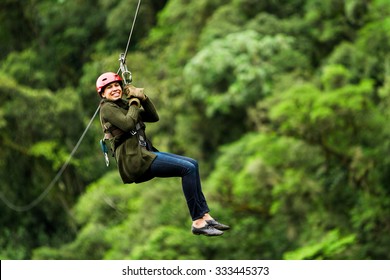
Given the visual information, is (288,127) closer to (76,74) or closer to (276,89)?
(276,89)

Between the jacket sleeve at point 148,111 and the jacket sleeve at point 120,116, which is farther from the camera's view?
the jacket sleeve at point 148,111

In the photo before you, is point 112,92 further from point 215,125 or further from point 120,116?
point 215,125

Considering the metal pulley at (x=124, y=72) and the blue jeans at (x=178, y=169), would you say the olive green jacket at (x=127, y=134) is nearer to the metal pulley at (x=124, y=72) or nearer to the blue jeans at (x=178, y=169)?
the blue jeans at (x=178, y=169)

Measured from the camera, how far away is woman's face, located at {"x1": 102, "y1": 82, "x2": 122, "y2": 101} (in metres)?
4.81

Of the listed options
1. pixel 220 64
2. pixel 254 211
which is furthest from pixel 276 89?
pixel 254 211

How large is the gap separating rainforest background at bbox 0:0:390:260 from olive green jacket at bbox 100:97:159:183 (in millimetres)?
6945

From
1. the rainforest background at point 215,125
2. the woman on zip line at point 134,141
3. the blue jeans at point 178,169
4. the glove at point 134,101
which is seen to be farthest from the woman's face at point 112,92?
the rainforest background at point 215,125

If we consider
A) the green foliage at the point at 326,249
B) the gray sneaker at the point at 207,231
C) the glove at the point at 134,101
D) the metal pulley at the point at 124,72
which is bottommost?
the gray sneaker at the point at 207,231

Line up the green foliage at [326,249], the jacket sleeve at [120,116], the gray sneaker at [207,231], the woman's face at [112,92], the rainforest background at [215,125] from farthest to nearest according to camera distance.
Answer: the rainforest background at [215,125], the green foliage at [326,249], the gray sneaker at [207,231], the woman's face at [112,92], the jacket sleeve at [120,116]

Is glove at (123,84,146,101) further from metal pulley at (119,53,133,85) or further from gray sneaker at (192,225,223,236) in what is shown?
gray sneaker at (192,225,223,236)

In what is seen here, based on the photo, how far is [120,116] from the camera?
15.5ft

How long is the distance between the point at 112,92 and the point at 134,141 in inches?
11.2

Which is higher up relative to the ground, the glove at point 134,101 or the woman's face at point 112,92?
the woman's face at point 112,92

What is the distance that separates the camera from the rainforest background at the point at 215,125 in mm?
12383
